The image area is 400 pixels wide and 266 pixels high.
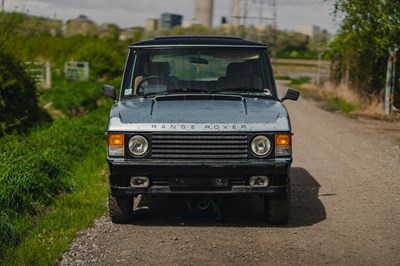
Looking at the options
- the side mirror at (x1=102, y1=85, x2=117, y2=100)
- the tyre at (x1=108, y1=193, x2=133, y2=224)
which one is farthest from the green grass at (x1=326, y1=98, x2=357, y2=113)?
the tyre at (x1=108, y1=193, x2=133, y2=224)

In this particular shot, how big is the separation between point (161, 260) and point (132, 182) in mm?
1274

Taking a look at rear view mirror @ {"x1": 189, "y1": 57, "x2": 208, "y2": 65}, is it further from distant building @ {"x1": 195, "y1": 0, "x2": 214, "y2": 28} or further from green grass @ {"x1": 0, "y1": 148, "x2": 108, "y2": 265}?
distant building @ {"x1": 195, "y1": 0, "x2": 214, "y2": 28}

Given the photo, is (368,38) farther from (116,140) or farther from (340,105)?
(116,140)

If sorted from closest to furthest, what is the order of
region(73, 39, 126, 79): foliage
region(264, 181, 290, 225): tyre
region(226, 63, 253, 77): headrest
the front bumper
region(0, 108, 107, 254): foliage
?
the front bumper → region(264, 181, 290, 225): tyre → region(0, 108, 107, 254): foliage → region(226, 63, 253, 77): headrest → region(73, 39, 126, 79): foliage

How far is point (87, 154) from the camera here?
13.3 meters

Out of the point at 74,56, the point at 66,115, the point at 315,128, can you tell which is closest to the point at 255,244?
the point at 315,128

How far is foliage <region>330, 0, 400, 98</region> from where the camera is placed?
22328mm

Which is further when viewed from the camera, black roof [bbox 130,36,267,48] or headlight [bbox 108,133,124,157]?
black roof [bbox 130,36,267,48]

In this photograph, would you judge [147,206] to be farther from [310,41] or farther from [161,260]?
[310,41]

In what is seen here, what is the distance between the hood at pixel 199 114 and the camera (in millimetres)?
7367

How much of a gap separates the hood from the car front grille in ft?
0.34

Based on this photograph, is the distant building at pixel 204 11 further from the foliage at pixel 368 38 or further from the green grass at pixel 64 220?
the green grass at pixel 64 220

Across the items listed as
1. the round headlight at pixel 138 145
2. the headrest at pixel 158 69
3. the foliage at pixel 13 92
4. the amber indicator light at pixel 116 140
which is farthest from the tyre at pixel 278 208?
the foliage at pixel 13 92

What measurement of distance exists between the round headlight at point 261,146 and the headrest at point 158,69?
5.83 feet
